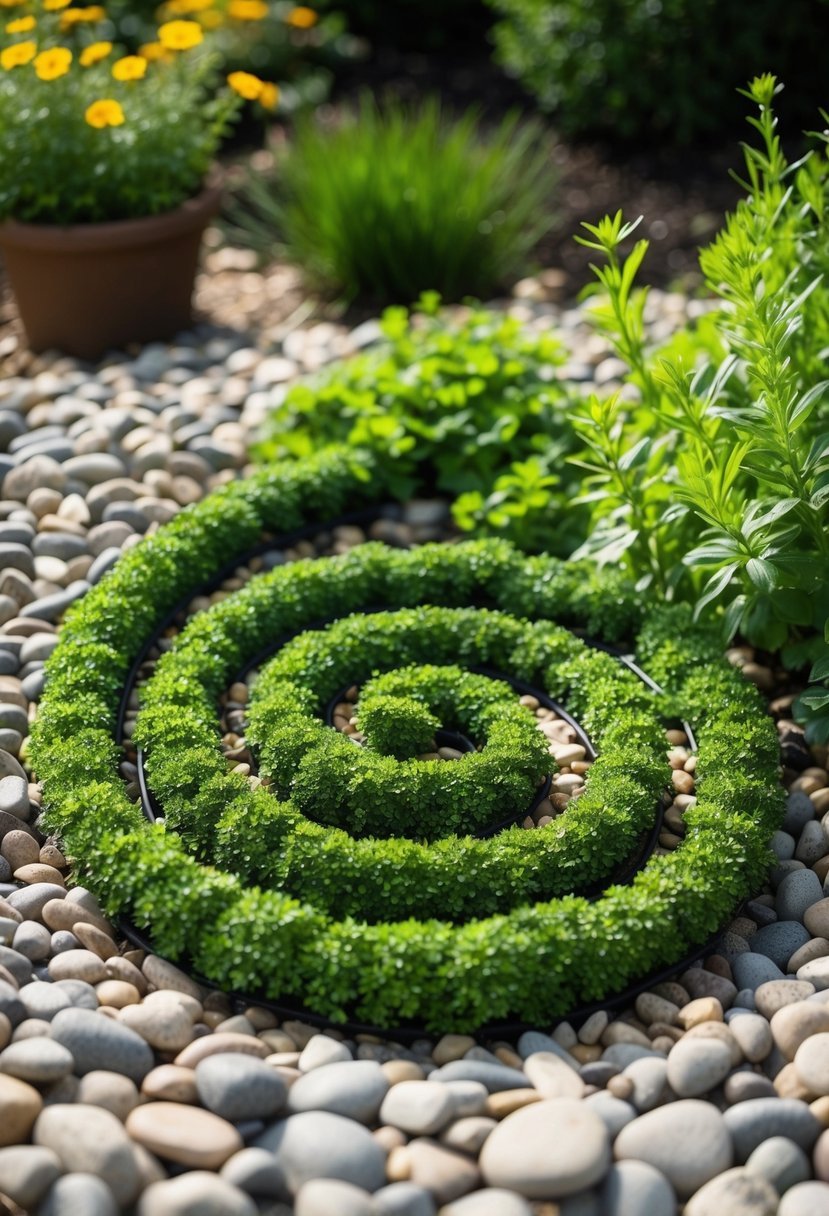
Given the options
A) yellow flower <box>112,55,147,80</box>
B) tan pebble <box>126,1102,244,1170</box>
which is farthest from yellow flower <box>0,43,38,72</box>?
tan pebble <box>126,1102,244,1170</box>

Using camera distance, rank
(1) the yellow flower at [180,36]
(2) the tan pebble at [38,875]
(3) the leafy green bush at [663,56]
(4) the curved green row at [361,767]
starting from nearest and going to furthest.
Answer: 1. (4) the curved green row at [361,767]
2. (2) the tan pebble at [38,875]
3. (1) the yellow flower at [180,36]
4. (3) the leafy green bush at [663,56]

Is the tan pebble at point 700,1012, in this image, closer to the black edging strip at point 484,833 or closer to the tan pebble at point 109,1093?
the black edging strip at point 484,833

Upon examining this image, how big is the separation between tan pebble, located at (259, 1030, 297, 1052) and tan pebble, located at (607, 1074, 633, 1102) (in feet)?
2.04

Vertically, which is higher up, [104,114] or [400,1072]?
[104,114]

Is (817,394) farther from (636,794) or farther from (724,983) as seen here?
(724,983)

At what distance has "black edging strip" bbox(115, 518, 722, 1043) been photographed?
8.48 feet

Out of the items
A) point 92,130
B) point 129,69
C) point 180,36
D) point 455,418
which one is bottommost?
point 455,418

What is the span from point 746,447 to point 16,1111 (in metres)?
2.08

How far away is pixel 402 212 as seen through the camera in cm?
541

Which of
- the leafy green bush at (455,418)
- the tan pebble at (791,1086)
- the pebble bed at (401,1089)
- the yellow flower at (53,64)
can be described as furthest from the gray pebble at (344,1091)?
the yellow flower at (53,64)

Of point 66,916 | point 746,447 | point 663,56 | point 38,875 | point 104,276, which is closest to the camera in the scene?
point 66,916

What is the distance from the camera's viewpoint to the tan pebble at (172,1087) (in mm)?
2383

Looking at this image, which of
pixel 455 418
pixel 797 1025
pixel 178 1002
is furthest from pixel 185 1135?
pixel 455 418

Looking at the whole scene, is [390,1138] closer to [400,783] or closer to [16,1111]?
[16,1111]
